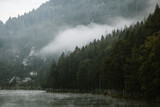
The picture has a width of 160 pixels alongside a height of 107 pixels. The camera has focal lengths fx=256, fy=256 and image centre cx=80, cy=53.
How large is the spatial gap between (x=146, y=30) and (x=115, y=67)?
14.1 meters

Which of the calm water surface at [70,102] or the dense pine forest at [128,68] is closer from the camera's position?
the calm water surface at [70,102]

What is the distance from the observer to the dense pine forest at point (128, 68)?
163 ft

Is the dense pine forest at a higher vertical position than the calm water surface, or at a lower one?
higher

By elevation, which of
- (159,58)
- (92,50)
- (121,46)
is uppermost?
(92,50)

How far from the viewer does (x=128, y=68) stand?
6450 cm

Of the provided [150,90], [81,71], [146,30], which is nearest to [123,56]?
[146,30]

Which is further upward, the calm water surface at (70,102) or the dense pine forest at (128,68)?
the dense pine forest at (128,68)

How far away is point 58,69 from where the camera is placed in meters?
140

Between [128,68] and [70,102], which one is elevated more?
[128,68]

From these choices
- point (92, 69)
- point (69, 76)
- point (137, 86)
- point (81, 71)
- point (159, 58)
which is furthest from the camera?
point (69, 76)

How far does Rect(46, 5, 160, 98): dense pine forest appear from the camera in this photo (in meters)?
49.6

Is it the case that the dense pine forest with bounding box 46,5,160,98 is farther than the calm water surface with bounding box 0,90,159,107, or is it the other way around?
the dense pine forest with bounding box 46,5,160,98

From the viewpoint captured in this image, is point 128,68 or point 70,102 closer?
point 70,102

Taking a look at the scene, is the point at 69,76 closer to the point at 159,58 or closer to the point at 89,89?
the point at 89,89
